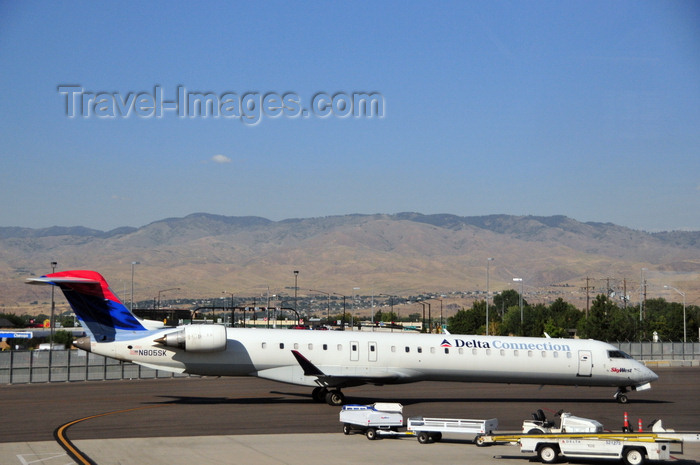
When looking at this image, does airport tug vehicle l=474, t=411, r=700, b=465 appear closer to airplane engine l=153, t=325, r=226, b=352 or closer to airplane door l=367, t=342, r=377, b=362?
airplane door l=367, t=342, r=377, b=362

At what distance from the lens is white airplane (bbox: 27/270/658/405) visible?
31938 millimetres

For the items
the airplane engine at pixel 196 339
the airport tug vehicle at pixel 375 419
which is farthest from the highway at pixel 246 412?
the airplane engine at pixel 196 339

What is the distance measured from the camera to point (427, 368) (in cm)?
3300

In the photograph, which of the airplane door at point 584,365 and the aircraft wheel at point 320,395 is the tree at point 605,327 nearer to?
the airplane door at point 584,365

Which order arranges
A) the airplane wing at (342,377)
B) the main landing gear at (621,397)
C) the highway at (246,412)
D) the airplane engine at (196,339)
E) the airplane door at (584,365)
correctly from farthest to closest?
1. the main landing gear at (621,397)
2. the airplane door at (584,365)
3. the airplane engine at (196,339)
4. the airplane wing at (342,377)
5. the highway at (246,412)

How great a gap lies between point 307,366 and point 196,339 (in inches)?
174

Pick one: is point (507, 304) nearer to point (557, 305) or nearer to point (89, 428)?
point (557, 305)

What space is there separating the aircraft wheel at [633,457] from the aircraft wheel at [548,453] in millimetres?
1715

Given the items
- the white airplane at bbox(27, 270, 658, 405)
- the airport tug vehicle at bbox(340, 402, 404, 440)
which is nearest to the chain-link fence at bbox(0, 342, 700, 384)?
the white airplane at bbox(27, 270, 658, 405)

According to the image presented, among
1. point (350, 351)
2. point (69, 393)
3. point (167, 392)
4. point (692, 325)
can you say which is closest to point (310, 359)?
point (350, 351)

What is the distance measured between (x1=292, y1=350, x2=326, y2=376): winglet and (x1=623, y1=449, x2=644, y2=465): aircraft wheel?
13.8 m

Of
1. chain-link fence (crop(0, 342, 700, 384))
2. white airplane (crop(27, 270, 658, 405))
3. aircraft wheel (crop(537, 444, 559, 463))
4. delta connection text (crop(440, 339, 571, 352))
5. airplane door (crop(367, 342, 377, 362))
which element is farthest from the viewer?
chain-link fence (crop(0, 342, 700, 384))

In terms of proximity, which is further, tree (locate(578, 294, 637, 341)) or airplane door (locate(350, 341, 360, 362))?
tree (locate(578, 294, 637, 341))

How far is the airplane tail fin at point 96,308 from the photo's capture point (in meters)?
32.4
